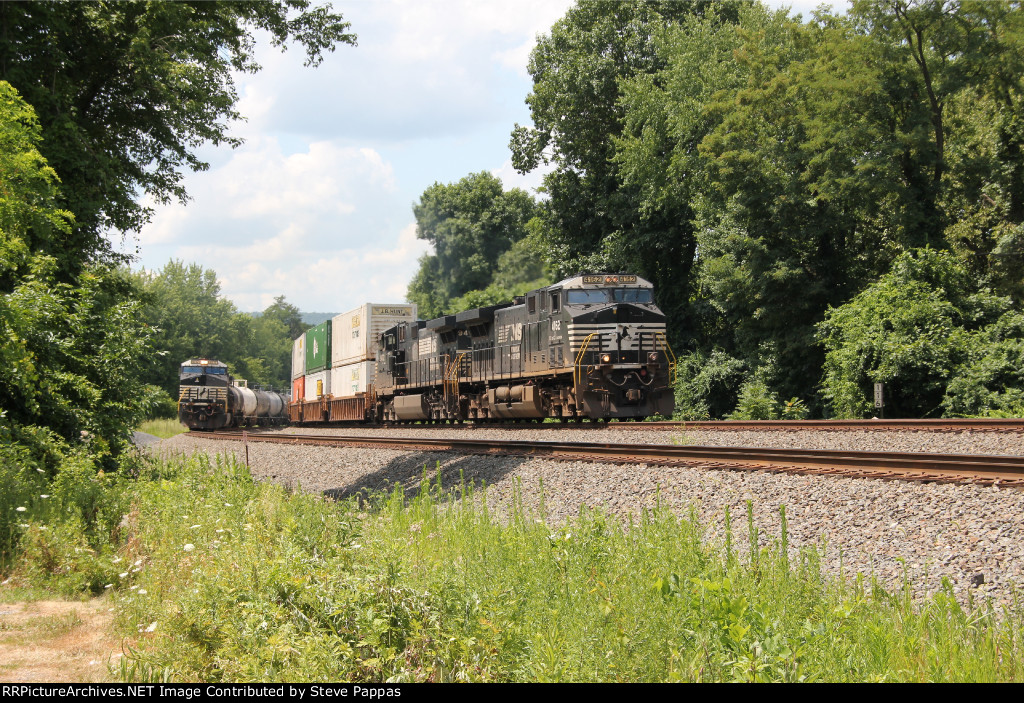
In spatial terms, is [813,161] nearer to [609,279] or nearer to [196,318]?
[609,279]

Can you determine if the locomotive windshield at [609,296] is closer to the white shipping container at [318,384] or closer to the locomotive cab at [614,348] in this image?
the locomotive cab at [614,348]

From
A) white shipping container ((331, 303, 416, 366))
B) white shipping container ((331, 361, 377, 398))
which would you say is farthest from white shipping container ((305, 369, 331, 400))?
white shipping container ((331, 303, 416, 366))

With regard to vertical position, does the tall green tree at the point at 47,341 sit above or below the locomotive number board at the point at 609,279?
below

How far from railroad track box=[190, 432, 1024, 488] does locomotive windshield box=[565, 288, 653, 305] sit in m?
7.02

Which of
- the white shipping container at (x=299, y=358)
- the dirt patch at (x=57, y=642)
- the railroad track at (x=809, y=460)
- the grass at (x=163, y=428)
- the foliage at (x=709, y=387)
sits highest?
the white shipping container at (x=299, y=358)

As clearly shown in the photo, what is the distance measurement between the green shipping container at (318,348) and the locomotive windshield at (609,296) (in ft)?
75.0

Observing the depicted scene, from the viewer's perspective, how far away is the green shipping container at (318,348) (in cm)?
4128

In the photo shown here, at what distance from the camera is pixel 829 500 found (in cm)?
809

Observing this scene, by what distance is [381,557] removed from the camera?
19.7ft

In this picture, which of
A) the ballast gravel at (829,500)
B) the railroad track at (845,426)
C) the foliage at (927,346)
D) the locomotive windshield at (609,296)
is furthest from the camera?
the locomotive windshield at (609,296)

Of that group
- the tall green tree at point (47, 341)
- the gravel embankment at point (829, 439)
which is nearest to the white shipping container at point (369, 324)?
the gravel embankment at point (829, 439)

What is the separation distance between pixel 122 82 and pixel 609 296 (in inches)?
504

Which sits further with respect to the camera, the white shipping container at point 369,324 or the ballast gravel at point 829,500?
the white shipping container at point 369,324

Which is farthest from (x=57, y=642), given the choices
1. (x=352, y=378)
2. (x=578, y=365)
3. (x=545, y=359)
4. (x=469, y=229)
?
(x=469, y=229)
